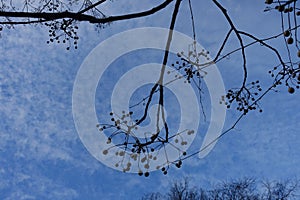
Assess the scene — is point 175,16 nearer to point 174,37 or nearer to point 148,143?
point 174,37

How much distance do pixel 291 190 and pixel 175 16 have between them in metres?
13.0

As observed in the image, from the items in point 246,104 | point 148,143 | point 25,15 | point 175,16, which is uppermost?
point 175,16

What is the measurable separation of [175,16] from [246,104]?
88 centimetres

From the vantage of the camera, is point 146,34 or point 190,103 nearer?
point 190,103

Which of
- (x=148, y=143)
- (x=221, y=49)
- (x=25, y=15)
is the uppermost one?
(x=221, y=49)

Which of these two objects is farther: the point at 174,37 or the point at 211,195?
the point at 211,195

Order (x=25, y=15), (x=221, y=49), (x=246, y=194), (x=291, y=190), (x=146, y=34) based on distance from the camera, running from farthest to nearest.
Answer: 1. (x=246, y=194)
2. (x=291, y=190)
3. (x=146, y=34)
4. (x=221, y=49)
5. (x=25, y=15)

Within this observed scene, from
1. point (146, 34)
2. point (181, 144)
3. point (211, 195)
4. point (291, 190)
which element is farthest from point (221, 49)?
point (211, 195)

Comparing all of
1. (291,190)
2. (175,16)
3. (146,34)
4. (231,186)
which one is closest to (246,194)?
(231,186)

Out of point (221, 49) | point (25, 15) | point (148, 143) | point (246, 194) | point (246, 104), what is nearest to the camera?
point (25, 15)

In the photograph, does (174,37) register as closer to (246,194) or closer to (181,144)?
(181,144)

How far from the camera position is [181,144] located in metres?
2.38

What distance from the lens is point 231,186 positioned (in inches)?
601

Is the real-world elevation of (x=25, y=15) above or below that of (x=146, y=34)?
below
